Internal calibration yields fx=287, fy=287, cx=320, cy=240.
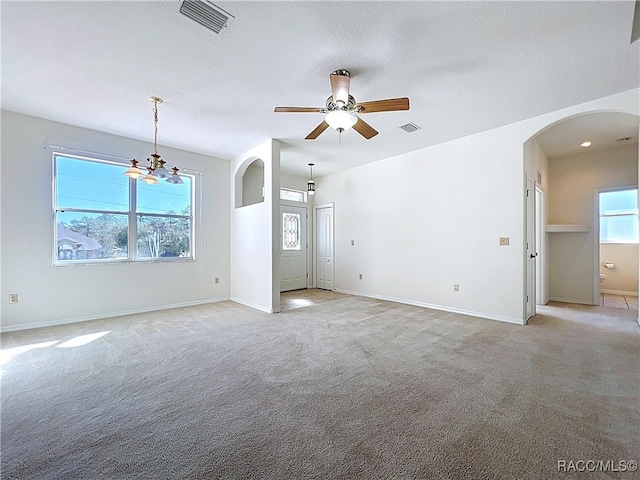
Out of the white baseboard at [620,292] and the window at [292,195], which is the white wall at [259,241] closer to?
the window at [292,195]

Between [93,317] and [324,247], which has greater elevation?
[324,247]

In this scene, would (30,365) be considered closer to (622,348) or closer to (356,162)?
(356,162)

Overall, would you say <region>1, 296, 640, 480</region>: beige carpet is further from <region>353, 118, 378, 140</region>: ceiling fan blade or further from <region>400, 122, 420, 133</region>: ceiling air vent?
<region>400, 122, 420, 133</region>: ceiling air vent

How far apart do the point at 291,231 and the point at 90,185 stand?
3.95 m

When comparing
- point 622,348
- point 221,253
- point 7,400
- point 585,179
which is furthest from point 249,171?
point 585,179

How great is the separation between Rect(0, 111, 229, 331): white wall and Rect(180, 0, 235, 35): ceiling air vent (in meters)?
3.28

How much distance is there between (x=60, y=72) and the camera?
2.82 meters

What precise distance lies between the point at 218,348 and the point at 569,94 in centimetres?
483

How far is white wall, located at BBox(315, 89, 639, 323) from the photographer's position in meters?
4.02

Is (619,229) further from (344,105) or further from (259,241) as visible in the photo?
(259,241)

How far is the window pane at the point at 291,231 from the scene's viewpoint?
694 centimetres

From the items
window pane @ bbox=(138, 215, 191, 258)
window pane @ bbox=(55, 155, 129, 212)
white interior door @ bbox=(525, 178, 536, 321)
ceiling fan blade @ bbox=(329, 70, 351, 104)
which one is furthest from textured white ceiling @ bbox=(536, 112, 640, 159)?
window pane @ bbox=(55, 155, 129, 212)

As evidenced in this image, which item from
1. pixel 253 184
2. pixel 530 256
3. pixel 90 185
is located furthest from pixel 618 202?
pixel 90 185

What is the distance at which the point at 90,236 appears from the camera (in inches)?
170
